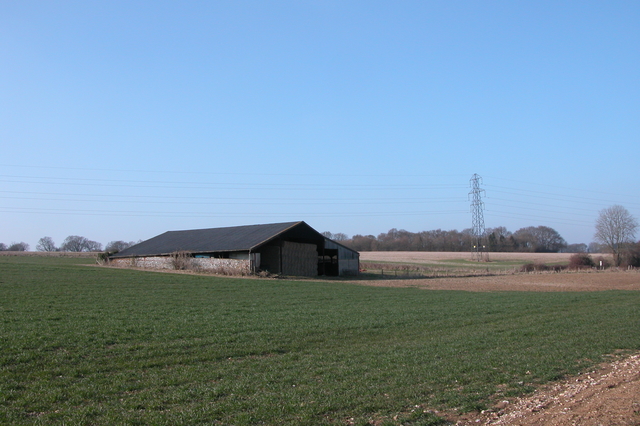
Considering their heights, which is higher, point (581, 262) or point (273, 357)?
point (581, 262)

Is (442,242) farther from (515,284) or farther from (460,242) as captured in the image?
(515,284)

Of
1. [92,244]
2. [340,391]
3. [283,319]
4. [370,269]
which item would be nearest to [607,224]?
[370,269]

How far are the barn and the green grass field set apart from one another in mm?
22515

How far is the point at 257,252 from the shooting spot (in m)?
43.2

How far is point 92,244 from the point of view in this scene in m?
151

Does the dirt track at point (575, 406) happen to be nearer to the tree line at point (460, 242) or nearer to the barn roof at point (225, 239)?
the barn roof at point (225, 239)

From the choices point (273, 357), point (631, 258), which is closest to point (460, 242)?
point (631, 258)

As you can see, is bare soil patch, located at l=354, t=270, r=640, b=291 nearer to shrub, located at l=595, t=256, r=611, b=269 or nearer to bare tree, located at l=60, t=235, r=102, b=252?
shrub, located at l=595, t=256, r=611, b=269

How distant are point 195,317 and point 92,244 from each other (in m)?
150

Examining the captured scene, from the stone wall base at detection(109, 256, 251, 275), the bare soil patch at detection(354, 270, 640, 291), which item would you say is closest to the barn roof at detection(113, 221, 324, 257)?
the stone wall base at detection(109, 256, 251, 275)

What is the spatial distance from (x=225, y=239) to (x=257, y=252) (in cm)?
619

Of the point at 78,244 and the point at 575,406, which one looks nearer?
the point at 575,406

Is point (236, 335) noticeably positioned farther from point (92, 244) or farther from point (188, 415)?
point (92, 244)

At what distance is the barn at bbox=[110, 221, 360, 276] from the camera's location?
42.9 m
